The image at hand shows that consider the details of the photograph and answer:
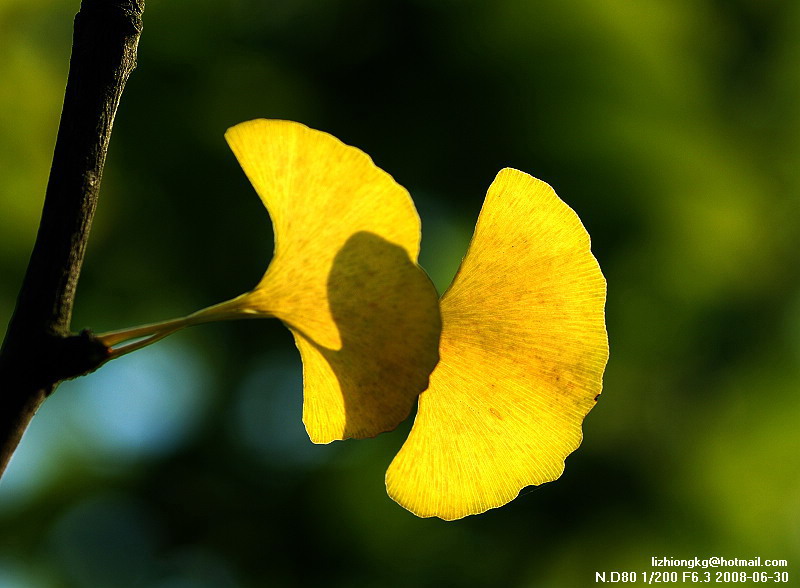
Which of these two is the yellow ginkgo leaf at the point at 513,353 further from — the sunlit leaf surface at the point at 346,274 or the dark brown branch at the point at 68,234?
the dark brown branch at the point at 68,234

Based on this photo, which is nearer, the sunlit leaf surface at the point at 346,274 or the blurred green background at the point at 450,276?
the sunlit leaf surface at the point at 346,274

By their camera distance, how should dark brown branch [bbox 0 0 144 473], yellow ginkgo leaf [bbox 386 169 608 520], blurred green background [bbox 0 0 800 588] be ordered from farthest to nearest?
blurred green background [bbox 0 0 800 588]
yellow ginkgo leaf [bbox 386 169 608 520]
dark brown branch [bbox 0 0 144 473]

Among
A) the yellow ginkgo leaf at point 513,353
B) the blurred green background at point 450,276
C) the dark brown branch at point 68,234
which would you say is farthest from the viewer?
the blurred green background at point 450,276

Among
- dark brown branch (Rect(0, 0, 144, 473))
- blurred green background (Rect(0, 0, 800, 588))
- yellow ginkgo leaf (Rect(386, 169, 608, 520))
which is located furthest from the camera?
blurred green background (Rect(0, 0, 800, 588))

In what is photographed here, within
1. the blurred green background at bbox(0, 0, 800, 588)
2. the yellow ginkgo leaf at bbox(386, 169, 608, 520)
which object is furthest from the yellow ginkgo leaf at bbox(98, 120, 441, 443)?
the blurred green background at bbox(0, 0, 800, 588)

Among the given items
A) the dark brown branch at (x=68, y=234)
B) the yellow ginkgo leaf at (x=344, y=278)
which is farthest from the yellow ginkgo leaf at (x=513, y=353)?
the dark brown branch at (x=68, y=234)

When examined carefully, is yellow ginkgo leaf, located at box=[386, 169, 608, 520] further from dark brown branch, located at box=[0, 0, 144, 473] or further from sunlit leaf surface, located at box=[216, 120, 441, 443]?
dark brown branch, located at box=[0, 0, 144, 473]

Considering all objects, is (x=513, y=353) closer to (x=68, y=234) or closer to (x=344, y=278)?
(x=344, y=278)
